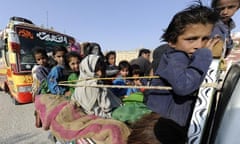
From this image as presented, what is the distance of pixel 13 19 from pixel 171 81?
297 inches

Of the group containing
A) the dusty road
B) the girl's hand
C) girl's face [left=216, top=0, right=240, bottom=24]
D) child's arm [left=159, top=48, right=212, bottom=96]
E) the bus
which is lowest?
the dusty road

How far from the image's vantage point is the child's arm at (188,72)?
99 centimetres

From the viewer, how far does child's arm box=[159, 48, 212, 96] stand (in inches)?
39.0

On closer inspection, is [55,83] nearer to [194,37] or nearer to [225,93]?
[194,37]

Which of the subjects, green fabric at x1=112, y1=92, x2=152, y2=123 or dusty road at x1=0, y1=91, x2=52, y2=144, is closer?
green fabric at x1=112, y1=92, x2=152, y2=123

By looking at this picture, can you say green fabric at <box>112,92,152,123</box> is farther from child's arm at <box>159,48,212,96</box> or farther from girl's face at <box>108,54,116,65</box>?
girl's face at <box>108,54,116,65</box>

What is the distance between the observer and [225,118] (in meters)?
0.85

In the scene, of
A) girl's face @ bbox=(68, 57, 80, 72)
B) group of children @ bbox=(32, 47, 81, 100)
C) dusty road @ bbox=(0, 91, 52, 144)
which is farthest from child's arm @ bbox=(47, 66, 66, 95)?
dusty road @ bbox=(0, 91, 52, 144)

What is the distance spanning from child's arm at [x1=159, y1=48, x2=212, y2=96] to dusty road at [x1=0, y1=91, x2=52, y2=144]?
3.56 meters

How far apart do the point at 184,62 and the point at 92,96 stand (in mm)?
1151

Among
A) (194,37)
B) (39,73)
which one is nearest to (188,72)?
(194,37)

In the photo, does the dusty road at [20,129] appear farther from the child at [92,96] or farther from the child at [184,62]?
the child at [184,62]

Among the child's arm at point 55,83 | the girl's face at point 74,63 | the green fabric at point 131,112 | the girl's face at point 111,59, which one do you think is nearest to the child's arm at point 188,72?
the green fabric at point 131,112

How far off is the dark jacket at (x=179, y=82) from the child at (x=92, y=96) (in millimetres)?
907
